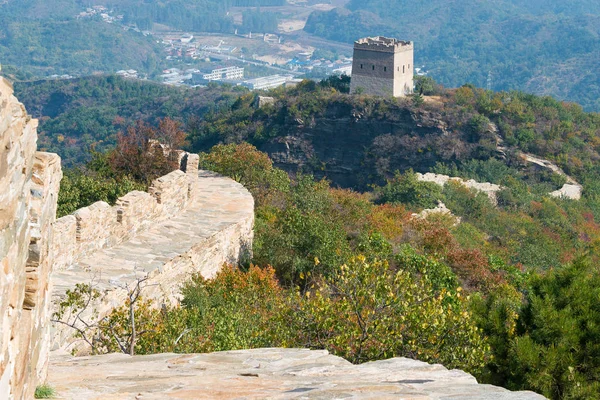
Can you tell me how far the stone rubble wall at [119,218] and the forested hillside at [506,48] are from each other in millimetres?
116189

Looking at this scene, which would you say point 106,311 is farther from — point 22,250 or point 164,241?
point 22,250

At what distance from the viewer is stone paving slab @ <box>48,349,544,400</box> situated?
577 centimetres

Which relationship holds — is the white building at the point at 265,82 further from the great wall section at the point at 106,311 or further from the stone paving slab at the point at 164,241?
the great wall section at the point at 106,311

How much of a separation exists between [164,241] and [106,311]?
8.95 feet

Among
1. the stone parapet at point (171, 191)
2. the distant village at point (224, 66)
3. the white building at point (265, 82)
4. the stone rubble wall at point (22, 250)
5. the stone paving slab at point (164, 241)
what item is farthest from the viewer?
the distant village at point (224, 66)

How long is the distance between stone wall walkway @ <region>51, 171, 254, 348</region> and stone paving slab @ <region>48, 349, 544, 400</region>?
7.85ft

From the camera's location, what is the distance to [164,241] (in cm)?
1263

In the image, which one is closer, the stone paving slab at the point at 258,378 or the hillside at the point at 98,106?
the stone paving slab at the point at 258,378

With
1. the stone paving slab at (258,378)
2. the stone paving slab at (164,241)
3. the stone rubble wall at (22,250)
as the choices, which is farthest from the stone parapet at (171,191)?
the stone rubble wall at (22,250)

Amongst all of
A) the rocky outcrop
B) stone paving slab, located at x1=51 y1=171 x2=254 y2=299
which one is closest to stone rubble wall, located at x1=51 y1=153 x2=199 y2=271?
stone paving slab, located at x1=51 y1=171 x2=254 y2=299

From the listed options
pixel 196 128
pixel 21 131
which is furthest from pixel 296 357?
pixel 196 128

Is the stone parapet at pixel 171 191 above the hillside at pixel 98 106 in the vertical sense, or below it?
above

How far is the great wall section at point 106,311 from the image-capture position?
438cm

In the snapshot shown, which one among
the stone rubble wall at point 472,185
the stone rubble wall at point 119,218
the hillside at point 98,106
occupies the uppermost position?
the stone rubble wall at point 119,218
